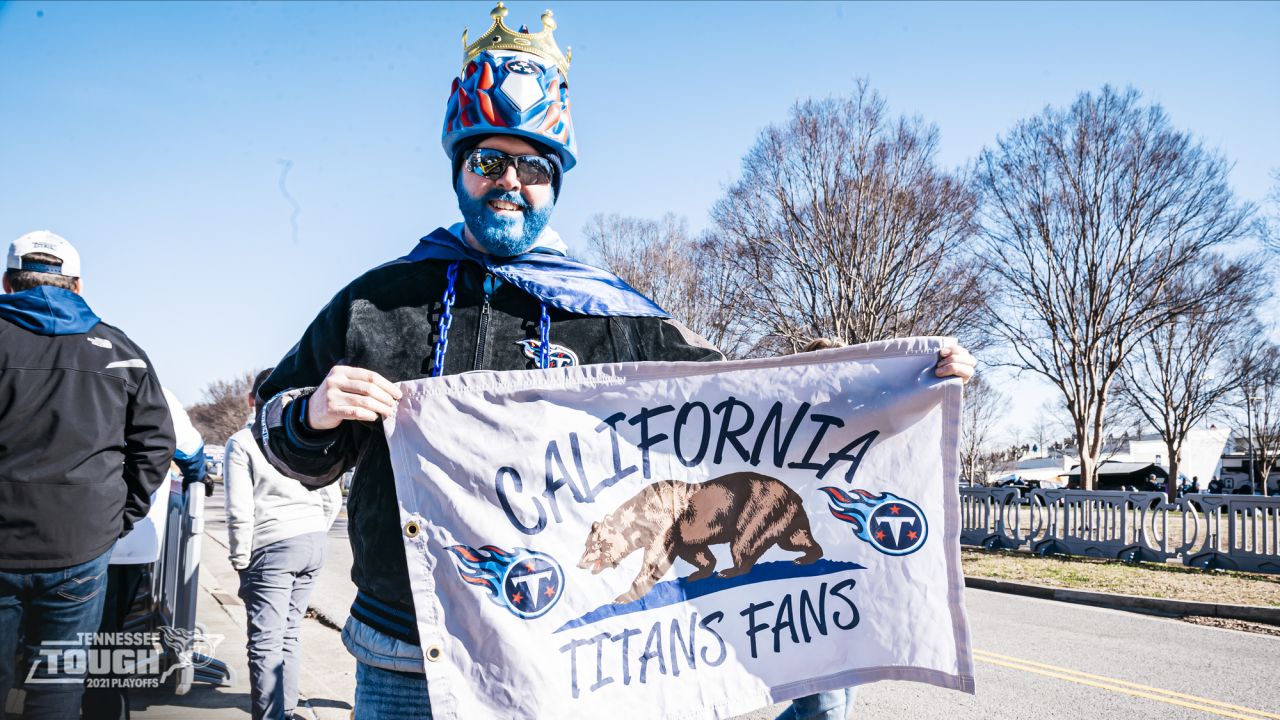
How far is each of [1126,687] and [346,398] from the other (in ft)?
21.6

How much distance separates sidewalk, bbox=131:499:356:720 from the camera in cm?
518

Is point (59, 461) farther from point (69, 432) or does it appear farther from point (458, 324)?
point (458, 324)

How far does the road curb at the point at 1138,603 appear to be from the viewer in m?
9.75

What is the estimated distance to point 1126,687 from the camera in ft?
21.1

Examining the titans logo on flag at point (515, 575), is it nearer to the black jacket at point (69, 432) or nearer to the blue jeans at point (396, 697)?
the blue jeans at point (396, 697)

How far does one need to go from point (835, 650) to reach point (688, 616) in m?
0.45

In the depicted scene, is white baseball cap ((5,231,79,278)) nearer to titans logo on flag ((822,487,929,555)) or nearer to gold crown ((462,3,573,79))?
gold crown ((462,3,573,79))

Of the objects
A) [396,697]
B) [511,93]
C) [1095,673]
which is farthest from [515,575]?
[1095,673]

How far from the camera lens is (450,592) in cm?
207

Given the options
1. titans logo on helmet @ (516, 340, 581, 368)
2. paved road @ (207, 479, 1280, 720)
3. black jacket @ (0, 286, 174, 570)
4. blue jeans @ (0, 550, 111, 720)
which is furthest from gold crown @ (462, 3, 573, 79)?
paved road @ (207, 479, 1280, 720)

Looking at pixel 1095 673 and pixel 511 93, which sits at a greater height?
pixel 511 93

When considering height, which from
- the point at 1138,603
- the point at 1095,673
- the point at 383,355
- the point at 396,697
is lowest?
the point at 1138,603

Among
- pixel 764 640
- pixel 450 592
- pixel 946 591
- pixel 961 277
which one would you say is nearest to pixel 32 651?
pixel 450 592

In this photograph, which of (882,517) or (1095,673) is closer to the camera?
(882,517)
